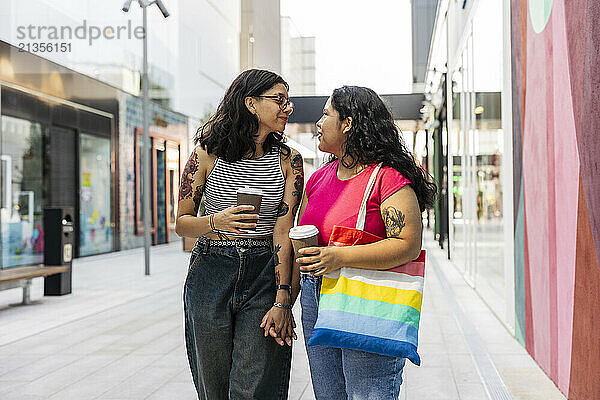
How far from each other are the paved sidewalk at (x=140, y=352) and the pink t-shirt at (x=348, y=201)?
215cm

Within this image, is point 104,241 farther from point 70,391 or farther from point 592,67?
point 592,67

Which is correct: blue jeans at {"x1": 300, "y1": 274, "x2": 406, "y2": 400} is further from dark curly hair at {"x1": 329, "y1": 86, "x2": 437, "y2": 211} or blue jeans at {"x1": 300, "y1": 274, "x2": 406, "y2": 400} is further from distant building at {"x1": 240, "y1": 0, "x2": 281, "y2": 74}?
distant building at {"x1": 240, "y1": 0, "x2": 281, "y2": 74}

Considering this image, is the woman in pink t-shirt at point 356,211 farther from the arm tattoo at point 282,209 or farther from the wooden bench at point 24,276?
the wooden bench at point 24,276

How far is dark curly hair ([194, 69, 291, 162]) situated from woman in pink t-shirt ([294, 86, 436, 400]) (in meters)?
0.28

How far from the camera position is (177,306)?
7.61 metres

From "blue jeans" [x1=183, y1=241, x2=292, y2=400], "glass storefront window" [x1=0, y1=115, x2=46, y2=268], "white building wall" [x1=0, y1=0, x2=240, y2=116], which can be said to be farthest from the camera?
"white building wall" [x1=0, y1=0, x2=240, y2=116]

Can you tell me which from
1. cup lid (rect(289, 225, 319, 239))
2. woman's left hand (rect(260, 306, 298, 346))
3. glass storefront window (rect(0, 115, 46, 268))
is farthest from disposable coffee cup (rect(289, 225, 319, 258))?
glass storefront window (rect(0, 115, 46, 268))

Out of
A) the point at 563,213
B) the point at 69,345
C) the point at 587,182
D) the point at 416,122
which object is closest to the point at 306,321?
the point at 587,182

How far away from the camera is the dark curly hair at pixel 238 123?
229 centimetres

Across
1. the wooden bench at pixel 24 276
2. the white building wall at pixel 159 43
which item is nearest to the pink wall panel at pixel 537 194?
the wooden bench at pixel 24 276

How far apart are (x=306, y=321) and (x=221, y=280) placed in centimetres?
32

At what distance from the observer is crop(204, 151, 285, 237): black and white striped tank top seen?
7.53ft

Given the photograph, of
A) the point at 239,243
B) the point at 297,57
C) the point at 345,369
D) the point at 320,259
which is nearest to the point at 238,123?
the point at 239,243

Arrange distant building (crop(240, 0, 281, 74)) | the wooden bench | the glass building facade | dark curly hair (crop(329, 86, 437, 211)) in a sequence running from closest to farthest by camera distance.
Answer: dark curly hair (crop(329, 86, 437, 211))
the glass building facade
the wooden bench
distant building (crop(240, 0, 281, 74))
